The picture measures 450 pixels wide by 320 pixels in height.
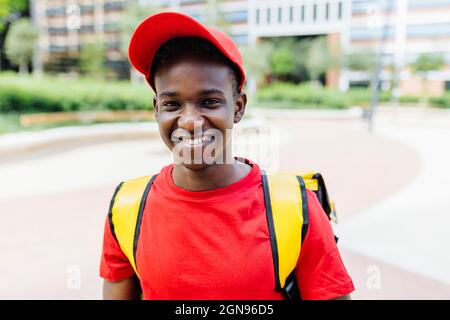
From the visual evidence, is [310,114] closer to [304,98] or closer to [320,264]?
[304,98]

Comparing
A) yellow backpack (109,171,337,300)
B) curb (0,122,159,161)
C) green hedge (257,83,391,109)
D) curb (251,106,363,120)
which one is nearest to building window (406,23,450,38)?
green hedge (257,83,391,109)

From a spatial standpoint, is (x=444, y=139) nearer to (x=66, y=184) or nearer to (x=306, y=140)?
(x=306, y=140)

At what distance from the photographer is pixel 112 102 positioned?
1581cm

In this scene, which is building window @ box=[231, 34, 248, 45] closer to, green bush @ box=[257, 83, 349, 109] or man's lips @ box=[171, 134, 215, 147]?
green bush @ box=[257, 83, 349, 109]

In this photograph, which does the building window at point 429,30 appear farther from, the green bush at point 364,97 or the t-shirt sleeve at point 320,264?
the t-shirt sleeve at point 320,264

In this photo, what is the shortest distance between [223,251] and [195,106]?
0.41m

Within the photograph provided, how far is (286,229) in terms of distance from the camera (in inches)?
47.6

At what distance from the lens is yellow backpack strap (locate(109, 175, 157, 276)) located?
4.31ft

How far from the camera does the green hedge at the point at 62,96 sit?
43.8 feet

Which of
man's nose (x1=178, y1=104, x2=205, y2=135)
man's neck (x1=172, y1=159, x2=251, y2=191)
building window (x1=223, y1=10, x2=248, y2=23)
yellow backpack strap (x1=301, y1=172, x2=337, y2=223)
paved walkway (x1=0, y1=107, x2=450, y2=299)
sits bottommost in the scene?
paved walkway (x1=0, y1=107, x2=450, y2=299)

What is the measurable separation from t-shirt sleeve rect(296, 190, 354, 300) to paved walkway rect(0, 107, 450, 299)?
7.79 ft

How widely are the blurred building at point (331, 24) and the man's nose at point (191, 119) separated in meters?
41.6
